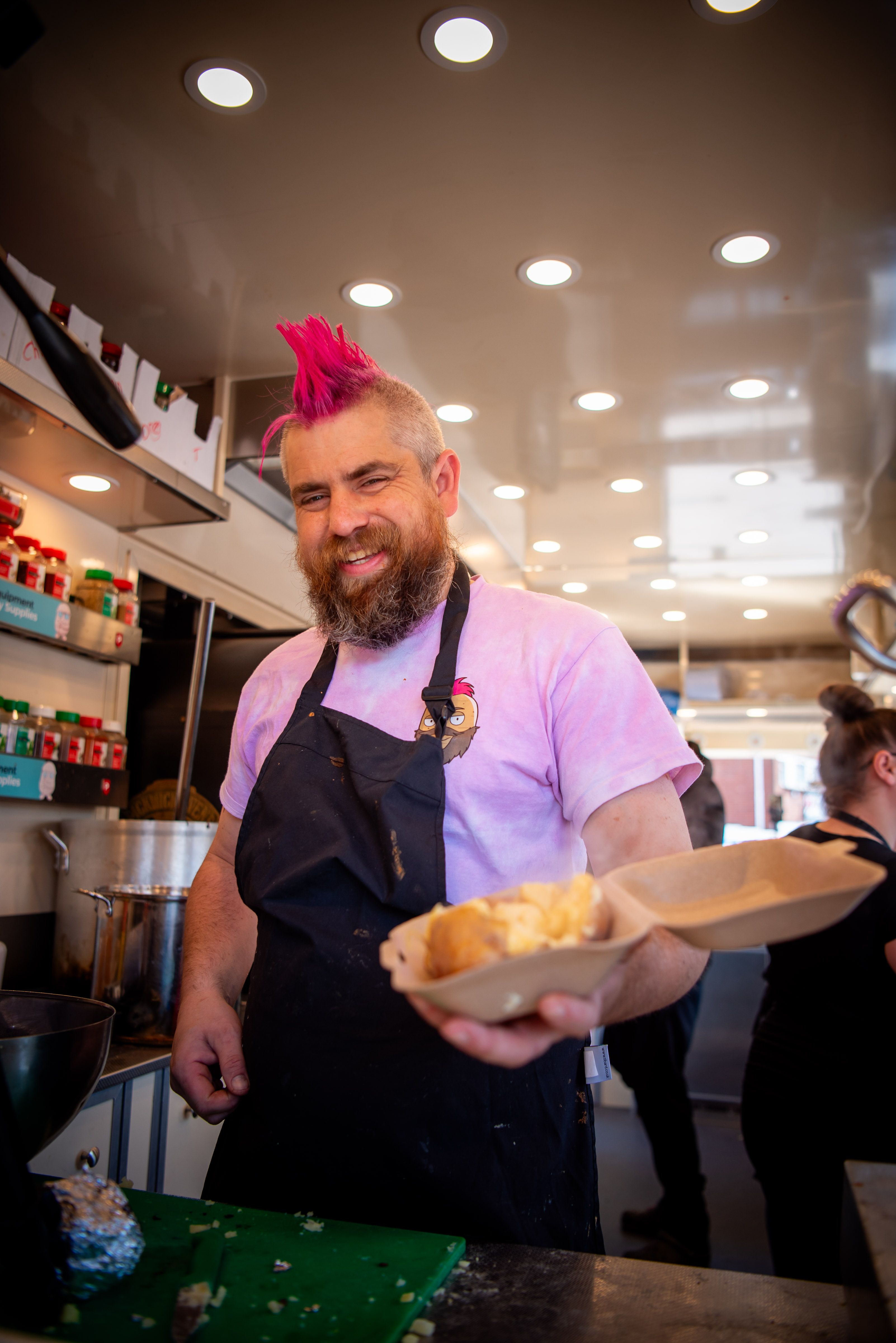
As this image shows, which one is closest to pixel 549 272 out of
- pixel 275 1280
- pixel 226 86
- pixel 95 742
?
pixel 226 86

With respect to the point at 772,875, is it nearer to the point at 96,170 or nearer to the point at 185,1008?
the point at 185,1008

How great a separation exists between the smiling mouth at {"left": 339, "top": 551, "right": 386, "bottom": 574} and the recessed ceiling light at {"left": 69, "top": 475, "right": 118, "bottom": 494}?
4.09 feet

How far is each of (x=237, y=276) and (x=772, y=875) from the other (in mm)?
2084

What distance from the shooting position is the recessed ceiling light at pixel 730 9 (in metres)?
1.54

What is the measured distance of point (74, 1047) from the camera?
889 millimetres

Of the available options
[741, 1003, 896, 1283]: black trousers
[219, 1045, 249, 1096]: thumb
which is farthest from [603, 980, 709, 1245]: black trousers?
[219, 1045, 249, 1096]: thumb

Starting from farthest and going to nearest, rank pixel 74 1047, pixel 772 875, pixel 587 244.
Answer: pixel 587 244
pixel 74 1047
pixel 772 875

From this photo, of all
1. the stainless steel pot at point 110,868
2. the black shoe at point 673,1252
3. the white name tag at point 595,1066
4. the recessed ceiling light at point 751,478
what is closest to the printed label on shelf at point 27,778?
the stainless steel pot at point 110,868

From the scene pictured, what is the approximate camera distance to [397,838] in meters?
1.08

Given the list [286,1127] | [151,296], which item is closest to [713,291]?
[151,296]

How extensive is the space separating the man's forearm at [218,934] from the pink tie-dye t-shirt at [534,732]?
0.36m

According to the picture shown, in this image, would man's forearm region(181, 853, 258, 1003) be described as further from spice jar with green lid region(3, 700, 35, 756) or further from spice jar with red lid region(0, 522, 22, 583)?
spice jar with red lid region(0, 522, 22, 583)

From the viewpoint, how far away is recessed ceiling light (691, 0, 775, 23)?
1.54m

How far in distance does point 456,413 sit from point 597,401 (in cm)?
47
